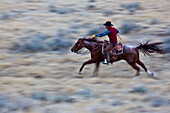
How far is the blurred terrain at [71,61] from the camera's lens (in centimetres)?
787

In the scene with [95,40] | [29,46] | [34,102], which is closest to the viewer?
[34,102]

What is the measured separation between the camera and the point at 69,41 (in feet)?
48.1

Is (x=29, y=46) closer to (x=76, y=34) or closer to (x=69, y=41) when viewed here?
(x=69, y=41)

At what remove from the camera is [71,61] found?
41.0 feet

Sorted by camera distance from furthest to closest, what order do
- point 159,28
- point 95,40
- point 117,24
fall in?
point 117,24 → point 159,28 → point 95,40

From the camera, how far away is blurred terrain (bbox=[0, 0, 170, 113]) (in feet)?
25.8

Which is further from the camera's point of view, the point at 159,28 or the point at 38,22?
the point at 38,22

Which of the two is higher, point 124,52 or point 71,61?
point 124,52

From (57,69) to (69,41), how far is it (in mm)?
3433

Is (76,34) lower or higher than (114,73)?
higher

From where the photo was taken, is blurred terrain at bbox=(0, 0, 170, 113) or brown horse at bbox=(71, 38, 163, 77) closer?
blurred terrain at bbox=(0, 0, 170, 113)

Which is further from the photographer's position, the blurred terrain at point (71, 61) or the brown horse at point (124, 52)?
the brown horse at point (124, 52)

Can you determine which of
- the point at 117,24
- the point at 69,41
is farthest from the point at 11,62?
the point at 117,24

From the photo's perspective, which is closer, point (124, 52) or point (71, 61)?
point (124, 52)
